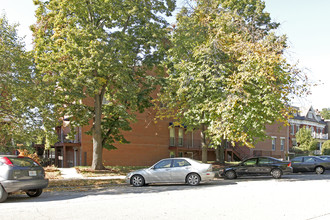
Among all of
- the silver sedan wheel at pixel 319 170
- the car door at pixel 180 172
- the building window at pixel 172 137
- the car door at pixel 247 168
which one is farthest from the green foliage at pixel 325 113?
the car door at pixel 180 172

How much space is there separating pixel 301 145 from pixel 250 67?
1490 inches

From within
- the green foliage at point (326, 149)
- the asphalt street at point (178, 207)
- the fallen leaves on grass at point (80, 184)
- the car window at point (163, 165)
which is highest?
the car window at point (163, 165)

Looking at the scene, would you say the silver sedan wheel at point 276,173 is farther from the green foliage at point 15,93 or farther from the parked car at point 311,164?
the green foliage at point 15,93

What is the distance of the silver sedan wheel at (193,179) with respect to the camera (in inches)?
593

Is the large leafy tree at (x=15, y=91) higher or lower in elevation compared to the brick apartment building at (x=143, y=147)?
higher

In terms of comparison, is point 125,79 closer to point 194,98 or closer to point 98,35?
point 98,35

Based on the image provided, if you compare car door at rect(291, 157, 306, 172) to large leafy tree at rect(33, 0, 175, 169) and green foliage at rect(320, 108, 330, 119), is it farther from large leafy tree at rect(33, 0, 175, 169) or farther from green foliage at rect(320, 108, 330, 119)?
green foliage at rect(320, 108, 330, 119)

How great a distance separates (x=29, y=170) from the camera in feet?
36.3

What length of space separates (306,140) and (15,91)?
45.3 meters

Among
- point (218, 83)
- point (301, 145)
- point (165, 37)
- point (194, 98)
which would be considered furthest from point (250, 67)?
point (301, 145)

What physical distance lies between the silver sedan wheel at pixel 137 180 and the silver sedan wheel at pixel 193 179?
2187mm

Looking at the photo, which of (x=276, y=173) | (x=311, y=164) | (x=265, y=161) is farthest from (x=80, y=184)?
(x=311, y=164)

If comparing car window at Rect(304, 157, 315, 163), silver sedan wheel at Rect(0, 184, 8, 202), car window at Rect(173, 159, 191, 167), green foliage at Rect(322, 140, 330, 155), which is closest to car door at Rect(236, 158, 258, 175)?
car window at Rect(173, 159, 191, 167)

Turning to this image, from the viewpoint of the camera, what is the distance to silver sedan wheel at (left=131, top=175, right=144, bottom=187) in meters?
15.2
